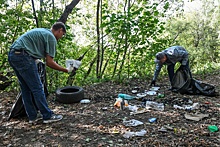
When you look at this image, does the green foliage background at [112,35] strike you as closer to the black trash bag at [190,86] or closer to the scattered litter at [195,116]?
the black trash bag at [190,86]

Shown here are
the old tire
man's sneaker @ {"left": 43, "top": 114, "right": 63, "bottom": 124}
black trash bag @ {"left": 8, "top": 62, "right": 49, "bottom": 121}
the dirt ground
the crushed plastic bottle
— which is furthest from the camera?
the old tire

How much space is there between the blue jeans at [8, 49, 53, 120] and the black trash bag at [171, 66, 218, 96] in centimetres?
290

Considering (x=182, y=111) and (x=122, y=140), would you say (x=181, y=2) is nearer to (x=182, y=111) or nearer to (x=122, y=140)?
(x=182, y=111)

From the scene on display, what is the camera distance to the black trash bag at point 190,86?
4523 mm

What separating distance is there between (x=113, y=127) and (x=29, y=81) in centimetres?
132

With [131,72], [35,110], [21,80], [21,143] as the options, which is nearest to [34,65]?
[21,80]

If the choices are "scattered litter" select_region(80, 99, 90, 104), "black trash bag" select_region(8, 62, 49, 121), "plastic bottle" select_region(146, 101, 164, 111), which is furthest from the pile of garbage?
"black trash bag" select_region(8, 62, 49, 121)

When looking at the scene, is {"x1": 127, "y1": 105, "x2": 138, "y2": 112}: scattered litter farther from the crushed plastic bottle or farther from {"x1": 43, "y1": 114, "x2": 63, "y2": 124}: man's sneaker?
{"x1": 43, "y1": 114, "x2": 63, "y2": 124}: man's sneaker

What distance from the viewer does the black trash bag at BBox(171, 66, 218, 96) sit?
4.52 meters

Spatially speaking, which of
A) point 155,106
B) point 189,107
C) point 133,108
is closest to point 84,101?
point 133,108

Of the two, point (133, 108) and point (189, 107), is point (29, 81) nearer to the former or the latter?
point (133, 108)

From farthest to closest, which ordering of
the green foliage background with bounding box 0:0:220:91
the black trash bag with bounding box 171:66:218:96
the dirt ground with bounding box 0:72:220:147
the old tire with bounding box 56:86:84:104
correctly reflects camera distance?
the green foliage background with bounding box 0:0:220:91, the black trash bag with bounding box 171:66:218:96, the old tire with bounding box 56:86:84:104, the dirt ground with bounding box 0:72:220:147

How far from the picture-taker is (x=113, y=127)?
296cm

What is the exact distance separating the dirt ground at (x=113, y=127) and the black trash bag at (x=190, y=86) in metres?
0.34
